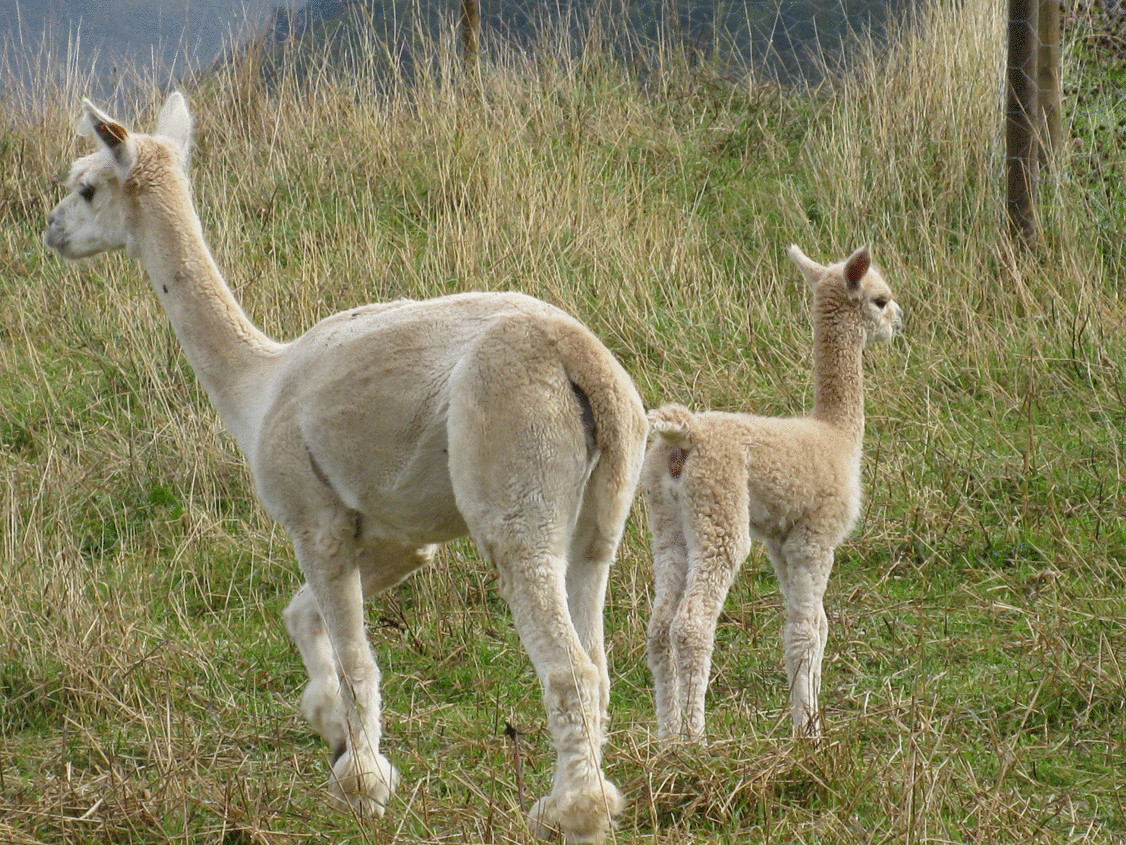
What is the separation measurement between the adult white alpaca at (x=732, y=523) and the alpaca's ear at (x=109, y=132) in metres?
1.93

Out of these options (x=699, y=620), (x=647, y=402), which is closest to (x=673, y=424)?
(x=699, y=620)

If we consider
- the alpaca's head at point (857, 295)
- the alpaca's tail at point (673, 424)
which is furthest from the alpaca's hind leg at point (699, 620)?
the alpaca's head at point (857, 295)

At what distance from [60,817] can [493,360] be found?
63.1 inches

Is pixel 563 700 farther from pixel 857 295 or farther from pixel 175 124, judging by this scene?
pixel 175 124

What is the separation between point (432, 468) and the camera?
3.56 m

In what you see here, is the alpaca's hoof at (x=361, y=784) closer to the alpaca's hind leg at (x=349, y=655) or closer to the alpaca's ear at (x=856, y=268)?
the alpaca's hind leg at (x=349, y=655)

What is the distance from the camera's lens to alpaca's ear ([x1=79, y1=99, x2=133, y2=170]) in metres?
4.36

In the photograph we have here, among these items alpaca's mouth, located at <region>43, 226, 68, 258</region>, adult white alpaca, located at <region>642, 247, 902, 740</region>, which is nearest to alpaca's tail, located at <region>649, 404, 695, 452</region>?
adult white alpaca, located at <region>642, 247, 902, 740</region>

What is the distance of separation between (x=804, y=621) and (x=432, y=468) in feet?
4.51

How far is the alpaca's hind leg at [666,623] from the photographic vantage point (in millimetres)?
4102

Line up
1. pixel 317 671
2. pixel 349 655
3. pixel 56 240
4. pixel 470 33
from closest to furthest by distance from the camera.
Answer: pixel 349 655
pixel 317 671
pixel 56 240
pixel 470 33

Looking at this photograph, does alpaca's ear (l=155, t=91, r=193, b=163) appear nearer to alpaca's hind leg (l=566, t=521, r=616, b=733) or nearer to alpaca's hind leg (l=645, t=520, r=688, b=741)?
alpaca's hind leg (l=645, t=520, r=688, b=741)

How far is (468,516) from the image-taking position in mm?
3350

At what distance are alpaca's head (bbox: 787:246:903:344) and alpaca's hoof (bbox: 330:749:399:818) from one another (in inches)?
90.3
